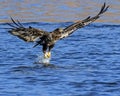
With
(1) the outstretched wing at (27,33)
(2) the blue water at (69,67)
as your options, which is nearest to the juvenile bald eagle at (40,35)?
(1) the outstretched wing at (27,33)

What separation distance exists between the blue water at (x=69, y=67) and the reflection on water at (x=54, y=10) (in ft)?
8.34

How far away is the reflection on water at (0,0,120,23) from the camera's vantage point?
22.5 m

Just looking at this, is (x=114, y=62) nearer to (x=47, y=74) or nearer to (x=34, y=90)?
(x=47, y=74)

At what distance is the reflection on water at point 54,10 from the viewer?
73.7ft

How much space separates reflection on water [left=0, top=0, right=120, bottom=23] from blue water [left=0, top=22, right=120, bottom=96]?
2541mm

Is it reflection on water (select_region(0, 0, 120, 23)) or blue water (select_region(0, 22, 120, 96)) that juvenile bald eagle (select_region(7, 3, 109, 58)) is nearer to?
blue water (select_region(0, 22, 120, 96))

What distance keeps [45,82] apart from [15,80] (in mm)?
551

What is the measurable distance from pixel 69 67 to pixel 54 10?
10.6m

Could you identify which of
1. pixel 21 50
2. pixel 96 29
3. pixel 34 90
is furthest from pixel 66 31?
pixel 96 29

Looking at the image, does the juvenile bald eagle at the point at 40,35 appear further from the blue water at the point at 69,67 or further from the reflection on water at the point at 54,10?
the reflection on water at the point at 54,10

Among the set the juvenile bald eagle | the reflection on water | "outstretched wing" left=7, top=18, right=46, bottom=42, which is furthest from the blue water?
the reflection on water

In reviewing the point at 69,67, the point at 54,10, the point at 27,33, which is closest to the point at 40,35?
the point at 27,33

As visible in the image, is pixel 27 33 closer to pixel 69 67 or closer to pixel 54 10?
pixel 69 67

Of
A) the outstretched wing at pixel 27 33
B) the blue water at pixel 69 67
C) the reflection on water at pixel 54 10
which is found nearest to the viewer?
the blue water at pixel 69 67
